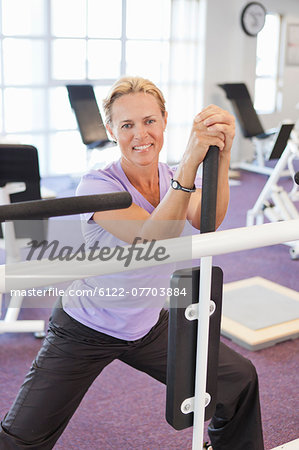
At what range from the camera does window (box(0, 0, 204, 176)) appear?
6.29m

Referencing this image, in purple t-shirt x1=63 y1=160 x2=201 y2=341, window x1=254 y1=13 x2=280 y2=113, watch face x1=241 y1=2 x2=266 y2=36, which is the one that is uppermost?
watch face x1=241 y1=2 x2=266 y2=36

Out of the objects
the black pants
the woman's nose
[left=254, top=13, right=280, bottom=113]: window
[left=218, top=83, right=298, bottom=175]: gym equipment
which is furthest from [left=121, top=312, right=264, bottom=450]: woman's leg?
[left=254, top=13, right=280, bottom=113]: window

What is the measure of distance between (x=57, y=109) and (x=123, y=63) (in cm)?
99

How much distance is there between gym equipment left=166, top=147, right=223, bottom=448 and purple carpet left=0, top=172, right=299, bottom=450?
46.0 inches

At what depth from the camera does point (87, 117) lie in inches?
230

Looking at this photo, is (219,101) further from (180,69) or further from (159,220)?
(159,220)

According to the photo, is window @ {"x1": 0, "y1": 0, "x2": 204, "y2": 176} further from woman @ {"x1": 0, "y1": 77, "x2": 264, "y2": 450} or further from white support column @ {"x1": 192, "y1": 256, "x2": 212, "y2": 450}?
white support column @ {"x1": 192, "y1": 256, "x2": 212, "y2": 450}

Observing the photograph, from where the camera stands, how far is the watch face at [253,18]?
7.62 meters

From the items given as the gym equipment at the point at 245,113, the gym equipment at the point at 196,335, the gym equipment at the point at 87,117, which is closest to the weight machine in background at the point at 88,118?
the gym equipment at the point at 87,117

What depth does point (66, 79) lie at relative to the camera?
22.0 feet

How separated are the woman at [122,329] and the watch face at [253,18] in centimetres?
658

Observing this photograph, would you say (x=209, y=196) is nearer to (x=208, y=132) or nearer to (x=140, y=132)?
(x=208, y=132)

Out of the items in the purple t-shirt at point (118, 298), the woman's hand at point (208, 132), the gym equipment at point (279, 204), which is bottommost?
the gym equipment at point (279, 204)

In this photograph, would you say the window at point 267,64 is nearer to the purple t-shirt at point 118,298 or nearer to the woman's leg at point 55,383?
the purple t-shirt at point 118,298
